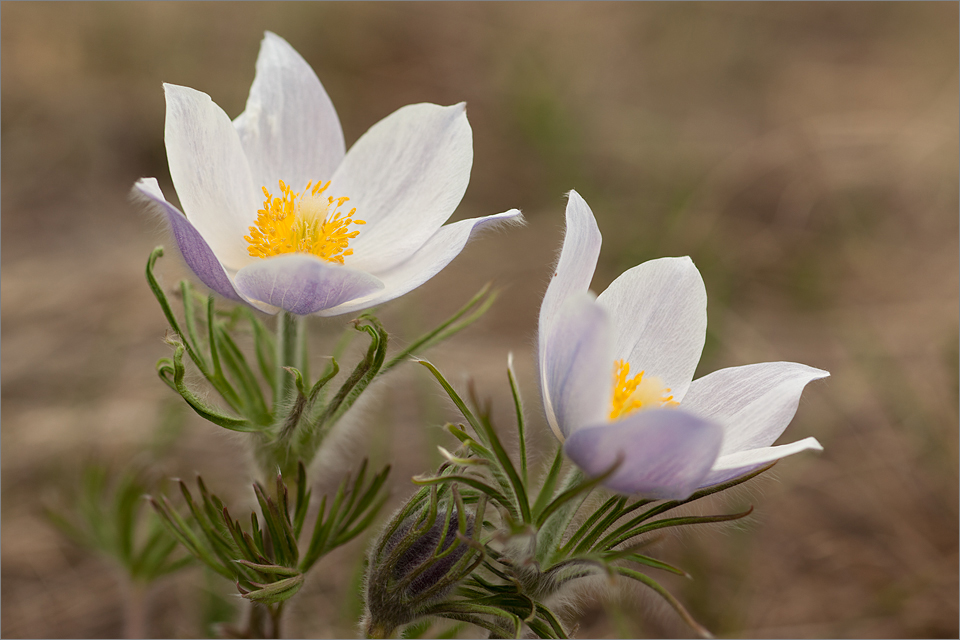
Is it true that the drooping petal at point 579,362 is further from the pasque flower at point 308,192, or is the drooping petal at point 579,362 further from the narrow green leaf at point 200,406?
the narrow green leaf at point 200,406

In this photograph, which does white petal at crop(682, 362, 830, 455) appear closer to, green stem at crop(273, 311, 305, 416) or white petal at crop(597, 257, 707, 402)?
white petal at crop(597, 257, 707, 402)

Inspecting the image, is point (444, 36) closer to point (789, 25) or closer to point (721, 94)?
point (721, 94)

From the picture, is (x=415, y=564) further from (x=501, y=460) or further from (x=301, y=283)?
(x=301, y=283)

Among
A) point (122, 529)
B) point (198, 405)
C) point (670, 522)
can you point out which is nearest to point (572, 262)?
point (670, 522)

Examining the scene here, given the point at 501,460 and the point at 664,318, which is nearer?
the point at 501,460

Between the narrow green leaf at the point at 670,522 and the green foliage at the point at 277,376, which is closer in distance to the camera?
the narrow green leaf at the point at 670,522

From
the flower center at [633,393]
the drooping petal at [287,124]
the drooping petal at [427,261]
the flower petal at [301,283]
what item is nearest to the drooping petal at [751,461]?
the flower center at [633,393]

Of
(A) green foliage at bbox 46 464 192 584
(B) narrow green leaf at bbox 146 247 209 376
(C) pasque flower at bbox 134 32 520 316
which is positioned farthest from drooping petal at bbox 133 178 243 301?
(A) green foliage at bbox 46 464 192 584
